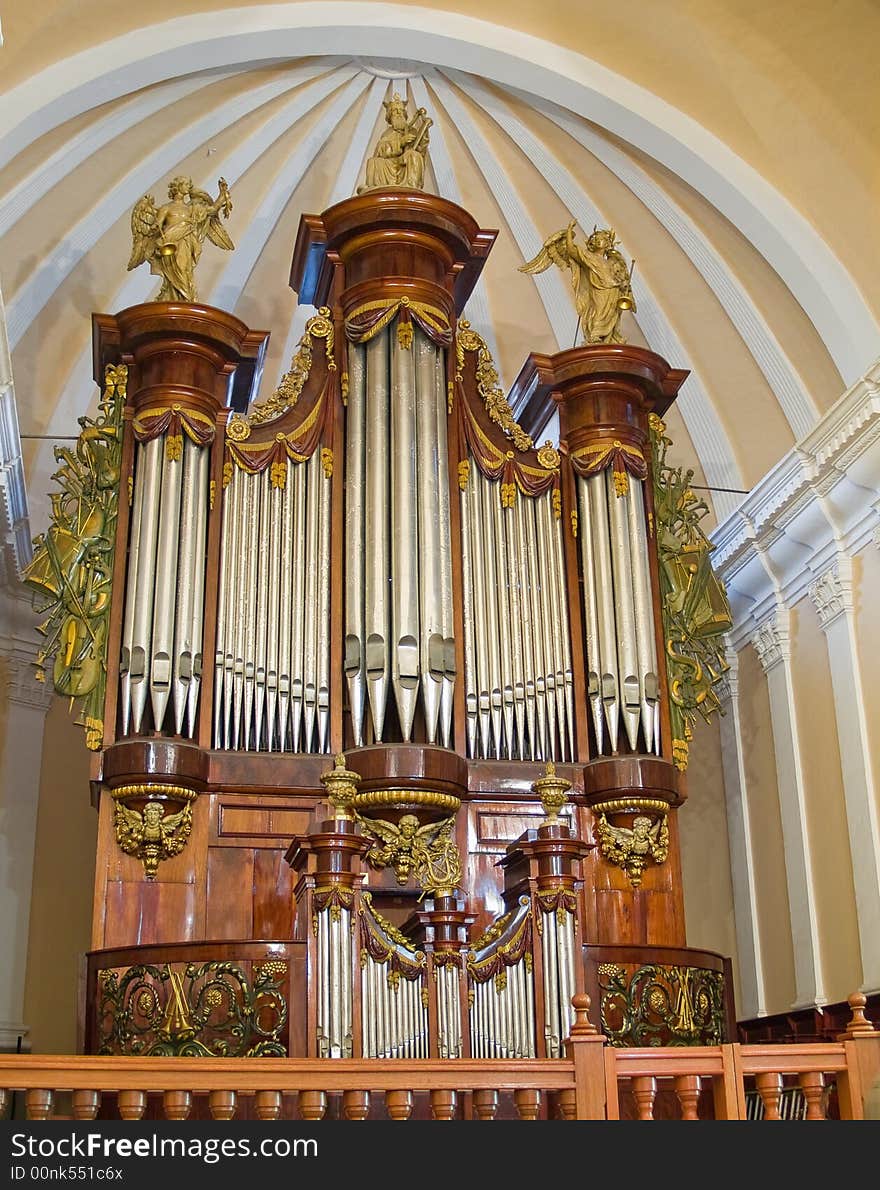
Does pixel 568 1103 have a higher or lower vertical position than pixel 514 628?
lower

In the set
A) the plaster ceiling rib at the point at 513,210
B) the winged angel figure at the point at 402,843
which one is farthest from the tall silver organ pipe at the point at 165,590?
the plaster ceiling rib at the point at 513,210

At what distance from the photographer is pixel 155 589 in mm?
7770

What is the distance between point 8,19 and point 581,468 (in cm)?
→ 411

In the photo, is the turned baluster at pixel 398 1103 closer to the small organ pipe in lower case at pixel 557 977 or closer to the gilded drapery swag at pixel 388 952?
the gilded drapery swag at pixel 388 952

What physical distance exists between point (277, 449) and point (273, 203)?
126 inches

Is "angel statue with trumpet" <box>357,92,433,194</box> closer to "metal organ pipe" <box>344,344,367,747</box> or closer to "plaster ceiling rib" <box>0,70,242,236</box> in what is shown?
"metal organ pipe" <box>344,344,367,747</box>

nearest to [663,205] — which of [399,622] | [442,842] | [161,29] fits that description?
[161,29]

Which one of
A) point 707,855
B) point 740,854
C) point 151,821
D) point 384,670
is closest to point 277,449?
point 384,670

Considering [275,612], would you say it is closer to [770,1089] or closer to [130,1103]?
[130,1103]

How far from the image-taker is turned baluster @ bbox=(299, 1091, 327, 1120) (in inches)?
186

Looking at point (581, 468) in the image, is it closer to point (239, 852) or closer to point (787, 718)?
point (787, 718)

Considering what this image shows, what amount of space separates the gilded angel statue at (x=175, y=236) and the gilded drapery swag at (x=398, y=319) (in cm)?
96

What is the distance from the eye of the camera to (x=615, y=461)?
866 cm

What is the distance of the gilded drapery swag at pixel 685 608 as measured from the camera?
27.2 feet
